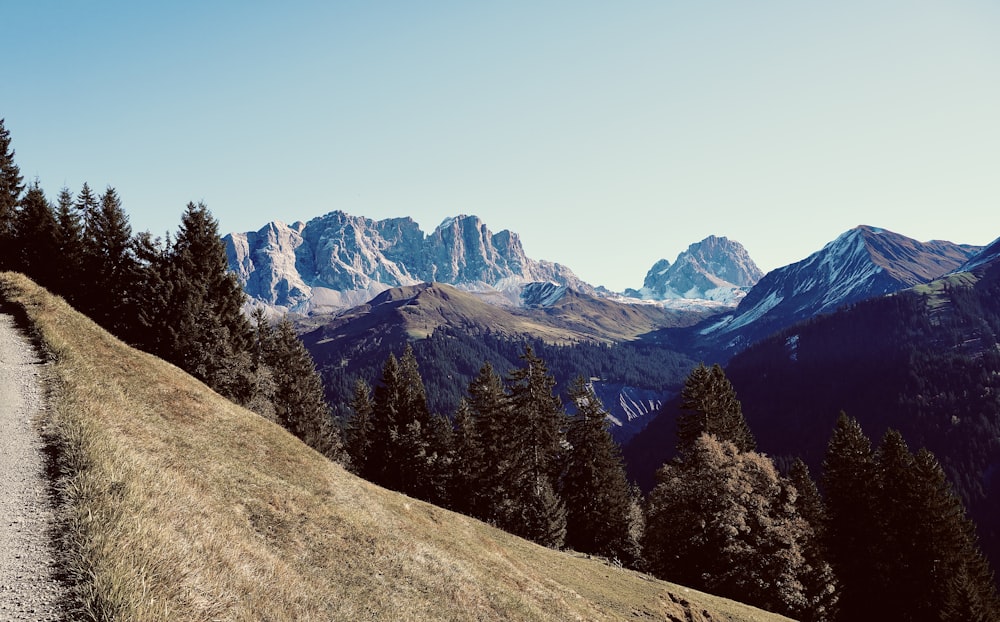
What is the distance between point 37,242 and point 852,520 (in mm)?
81806

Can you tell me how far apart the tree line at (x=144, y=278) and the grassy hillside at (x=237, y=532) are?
10310 mm

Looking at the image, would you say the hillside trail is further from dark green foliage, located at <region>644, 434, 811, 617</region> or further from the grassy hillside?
dark green foliage, located at <region>644, 434, 811, 617</region>

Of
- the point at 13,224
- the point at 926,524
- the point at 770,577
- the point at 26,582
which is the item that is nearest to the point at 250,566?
the point at 26,582

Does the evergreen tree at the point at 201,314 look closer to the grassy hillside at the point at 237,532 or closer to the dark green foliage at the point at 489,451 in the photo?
the grassy hillside at the point at 237,532

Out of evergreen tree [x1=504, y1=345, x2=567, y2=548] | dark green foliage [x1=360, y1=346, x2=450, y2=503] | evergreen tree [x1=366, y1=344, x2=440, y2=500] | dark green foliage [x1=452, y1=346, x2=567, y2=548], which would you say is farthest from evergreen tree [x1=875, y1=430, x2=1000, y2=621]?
evergreen tree [x1=366, y1=344, x2=440, y2=500]

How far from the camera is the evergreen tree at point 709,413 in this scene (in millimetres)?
55344

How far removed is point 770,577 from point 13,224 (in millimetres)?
74682

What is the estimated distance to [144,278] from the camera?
45.3 m

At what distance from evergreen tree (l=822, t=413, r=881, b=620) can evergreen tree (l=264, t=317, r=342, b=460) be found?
55753mm

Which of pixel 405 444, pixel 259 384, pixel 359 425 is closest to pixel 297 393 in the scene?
pixel 405 444

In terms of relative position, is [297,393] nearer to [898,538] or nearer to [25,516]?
[25,516]

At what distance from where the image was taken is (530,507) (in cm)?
5078

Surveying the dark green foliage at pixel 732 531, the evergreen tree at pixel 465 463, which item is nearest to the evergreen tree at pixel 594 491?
the dark green foliage at pixel 732 531

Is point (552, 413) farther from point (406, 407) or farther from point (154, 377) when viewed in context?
point (154, 377)
